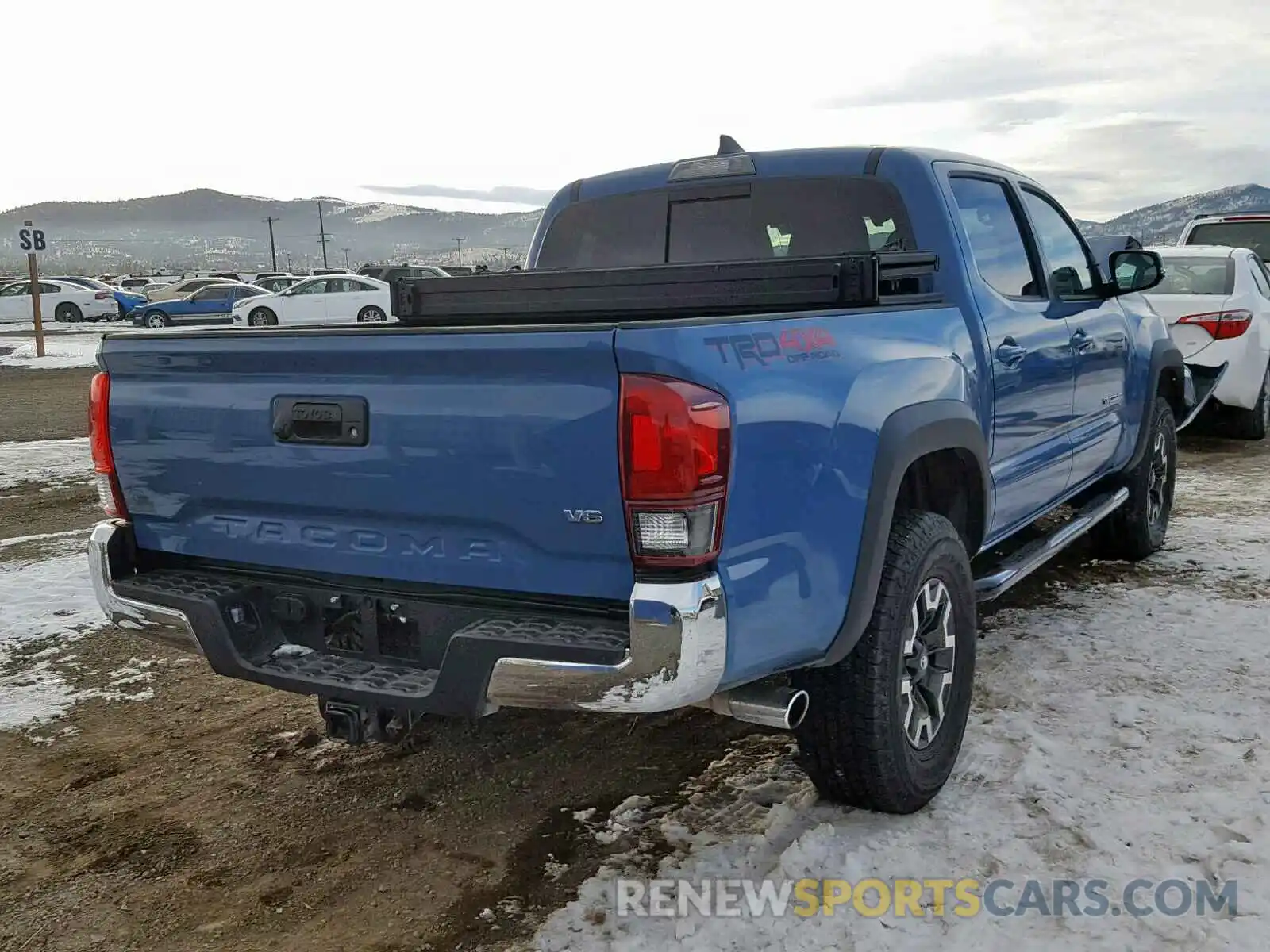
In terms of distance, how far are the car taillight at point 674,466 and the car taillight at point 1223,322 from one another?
26.7ft

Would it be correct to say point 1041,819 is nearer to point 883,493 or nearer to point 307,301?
point 883,493

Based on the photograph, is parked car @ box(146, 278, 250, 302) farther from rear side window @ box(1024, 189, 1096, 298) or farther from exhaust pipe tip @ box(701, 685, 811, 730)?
exhaust pipe tip @ box(701, 685, 811, 730)

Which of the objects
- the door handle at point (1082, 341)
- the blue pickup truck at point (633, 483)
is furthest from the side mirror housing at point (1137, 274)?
the blue pickup truck at point (633, 483)

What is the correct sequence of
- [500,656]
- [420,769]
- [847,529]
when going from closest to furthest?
[500,656]
[847,529]
[420,769]

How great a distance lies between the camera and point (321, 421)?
290cm

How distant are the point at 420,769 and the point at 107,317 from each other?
40.0 meters

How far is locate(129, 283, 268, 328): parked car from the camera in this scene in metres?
32.9

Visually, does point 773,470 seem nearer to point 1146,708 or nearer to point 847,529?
point 847,529

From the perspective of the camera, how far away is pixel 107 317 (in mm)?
39125

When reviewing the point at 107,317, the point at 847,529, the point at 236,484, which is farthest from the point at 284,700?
the point at 107,317

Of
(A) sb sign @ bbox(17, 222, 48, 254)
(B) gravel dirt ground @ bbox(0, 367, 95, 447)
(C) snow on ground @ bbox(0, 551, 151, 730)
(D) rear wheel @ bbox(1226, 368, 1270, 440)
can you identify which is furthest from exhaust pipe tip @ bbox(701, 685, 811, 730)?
(A) sb sign @ bbox(17, 222, 48, 254)

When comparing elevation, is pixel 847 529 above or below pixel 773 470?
below

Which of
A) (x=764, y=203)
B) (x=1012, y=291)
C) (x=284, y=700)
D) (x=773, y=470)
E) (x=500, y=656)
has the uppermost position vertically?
(x=764, y=203)

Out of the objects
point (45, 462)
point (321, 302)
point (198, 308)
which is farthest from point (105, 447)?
point (198, 308)
